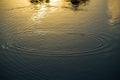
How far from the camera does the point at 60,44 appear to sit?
802 centimetres

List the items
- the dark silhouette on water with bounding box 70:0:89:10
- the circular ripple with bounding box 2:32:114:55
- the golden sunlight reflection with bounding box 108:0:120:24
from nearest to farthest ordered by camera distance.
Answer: the circular ripple with bounding box 2:32:114:55 < the golden sunlight reflection with bounding box 108:0:120:24 < the dark silhouette on water with bounding box 70:0:89:10

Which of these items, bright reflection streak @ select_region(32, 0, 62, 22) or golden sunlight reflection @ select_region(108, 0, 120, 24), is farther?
bright reflection streak @ select_region(32, 0, 62, 22)

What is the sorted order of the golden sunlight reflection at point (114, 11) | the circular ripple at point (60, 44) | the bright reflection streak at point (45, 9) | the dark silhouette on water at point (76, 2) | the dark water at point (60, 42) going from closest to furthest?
1. the dark water at point (60, 42)
2. the circular ripple at point (60, 44)
3. the golden sunlight reflection at point (114, 11)
4. the bright reflection streak at point (45, 9)
5. the dark silhouette on water at point (76, 2)

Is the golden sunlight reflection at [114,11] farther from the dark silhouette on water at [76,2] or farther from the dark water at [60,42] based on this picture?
the dark silhouette on water at [76,2]

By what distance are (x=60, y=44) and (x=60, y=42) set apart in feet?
0.53

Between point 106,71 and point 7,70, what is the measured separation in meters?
2.61

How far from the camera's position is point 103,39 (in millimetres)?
8297

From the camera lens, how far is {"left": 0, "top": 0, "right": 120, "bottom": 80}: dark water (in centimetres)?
643

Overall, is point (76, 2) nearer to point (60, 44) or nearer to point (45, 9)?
point (45, 9)

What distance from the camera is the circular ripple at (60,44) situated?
7.53m

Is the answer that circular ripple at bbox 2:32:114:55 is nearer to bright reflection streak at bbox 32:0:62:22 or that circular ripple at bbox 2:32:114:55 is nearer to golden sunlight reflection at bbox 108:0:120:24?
golden sunlight reflection at bbox 108:0:120:24

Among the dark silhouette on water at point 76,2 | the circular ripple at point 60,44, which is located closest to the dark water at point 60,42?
the circular ripple at point 60,44

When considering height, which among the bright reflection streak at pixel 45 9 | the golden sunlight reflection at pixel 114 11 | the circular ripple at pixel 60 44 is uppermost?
the bright reflection streak at pixel 45 9

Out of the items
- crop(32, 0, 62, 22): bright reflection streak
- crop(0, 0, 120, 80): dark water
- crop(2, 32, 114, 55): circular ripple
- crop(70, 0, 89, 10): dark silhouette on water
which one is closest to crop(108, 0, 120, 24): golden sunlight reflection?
crop(0, 0, 120, 80): dark water
